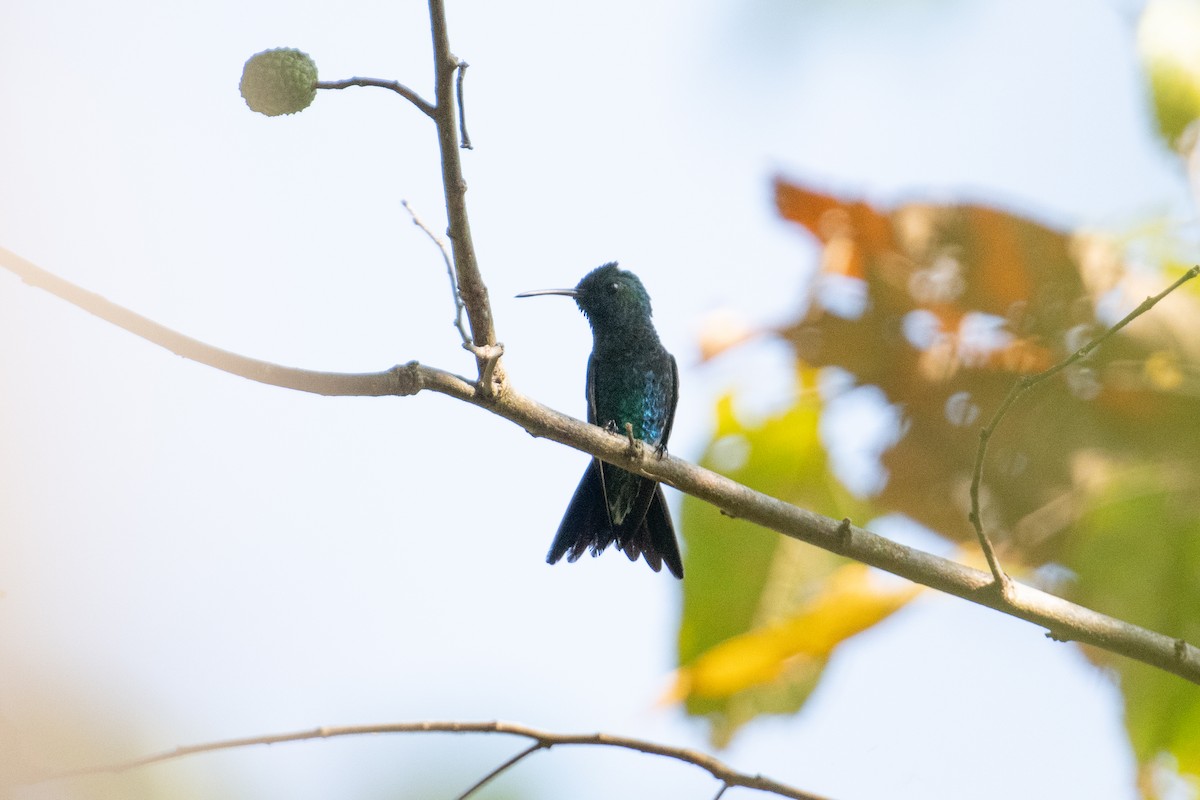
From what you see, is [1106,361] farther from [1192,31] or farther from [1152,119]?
[1192,31]

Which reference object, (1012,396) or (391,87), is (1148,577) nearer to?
(1012,396)

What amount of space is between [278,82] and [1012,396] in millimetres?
1860

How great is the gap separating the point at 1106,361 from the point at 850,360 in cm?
105

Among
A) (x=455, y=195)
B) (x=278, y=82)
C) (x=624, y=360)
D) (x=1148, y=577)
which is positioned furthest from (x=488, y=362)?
(x=624, y=360)

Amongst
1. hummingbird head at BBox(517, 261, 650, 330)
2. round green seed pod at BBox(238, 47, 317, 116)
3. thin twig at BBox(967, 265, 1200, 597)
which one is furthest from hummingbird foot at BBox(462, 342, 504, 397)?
hummingbird head at BBox(517, 261, 650, 330)

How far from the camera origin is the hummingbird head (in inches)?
243

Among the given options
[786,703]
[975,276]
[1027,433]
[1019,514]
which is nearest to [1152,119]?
[975,276]

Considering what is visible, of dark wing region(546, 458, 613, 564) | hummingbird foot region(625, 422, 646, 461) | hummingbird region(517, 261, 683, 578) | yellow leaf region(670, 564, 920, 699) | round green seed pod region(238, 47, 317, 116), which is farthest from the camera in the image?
hummingbird region(517, 261, 683, 578)

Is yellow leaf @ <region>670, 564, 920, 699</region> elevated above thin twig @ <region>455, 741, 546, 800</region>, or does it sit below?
above

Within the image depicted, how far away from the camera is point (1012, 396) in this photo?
282 centimetres

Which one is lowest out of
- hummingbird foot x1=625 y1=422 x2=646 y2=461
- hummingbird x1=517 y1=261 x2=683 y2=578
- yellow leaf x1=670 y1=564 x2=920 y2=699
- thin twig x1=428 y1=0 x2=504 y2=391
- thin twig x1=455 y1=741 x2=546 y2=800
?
thin twig x1=455 y1=741 x2=546 y2=800

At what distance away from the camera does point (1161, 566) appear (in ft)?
14.1

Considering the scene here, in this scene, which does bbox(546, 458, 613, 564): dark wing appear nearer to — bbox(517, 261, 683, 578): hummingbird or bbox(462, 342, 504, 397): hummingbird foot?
bbox(517, 261, 683, 578): hummingbird

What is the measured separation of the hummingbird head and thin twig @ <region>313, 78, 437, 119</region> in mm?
3615
